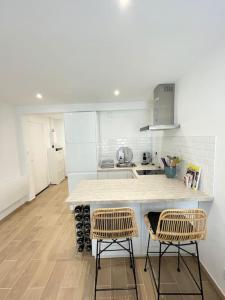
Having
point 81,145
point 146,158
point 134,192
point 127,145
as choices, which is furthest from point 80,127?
point 134,192

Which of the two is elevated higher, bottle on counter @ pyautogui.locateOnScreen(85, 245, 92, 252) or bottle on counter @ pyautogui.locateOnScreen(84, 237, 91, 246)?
bottle on counter @ pyautogui.locateOnScreen(84, 237, 91, 246)

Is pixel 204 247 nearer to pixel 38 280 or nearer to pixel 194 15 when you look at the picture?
pixel 38 280

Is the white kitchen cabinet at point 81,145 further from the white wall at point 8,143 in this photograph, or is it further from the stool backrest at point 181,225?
the stool backrest at point 181,225

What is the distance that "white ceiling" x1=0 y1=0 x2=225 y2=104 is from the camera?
1034mm

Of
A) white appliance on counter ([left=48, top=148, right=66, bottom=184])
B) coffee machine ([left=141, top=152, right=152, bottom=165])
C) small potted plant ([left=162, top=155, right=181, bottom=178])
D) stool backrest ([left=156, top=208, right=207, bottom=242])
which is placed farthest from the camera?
white appliance on counter ([left=48, top=148, right=66, bottom=184])

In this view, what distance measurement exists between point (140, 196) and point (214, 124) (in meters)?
1.06

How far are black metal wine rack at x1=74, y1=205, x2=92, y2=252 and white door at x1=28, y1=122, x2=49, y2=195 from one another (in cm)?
269

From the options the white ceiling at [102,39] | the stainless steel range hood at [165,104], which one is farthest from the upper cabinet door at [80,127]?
the stainless steel range hood at [165,104]

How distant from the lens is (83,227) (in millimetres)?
2262

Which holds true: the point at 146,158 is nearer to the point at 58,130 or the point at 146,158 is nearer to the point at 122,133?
the point at 122,133

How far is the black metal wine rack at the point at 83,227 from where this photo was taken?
225 centimetres

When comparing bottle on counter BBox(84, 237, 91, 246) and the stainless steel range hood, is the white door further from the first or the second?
the stainless steel range hood

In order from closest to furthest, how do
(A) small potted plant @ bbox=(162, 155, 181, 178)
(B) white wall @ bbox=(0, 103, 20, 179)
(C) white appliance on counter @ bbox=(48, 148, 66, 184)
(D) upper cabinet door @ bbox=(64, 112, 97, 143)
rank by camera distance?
(A) small potted plant @ bbox=(162, 155, 181, 178), (B) white wall @ bbox=(0, 103, 20, 179), (D) upper cabinet door @ bbox=(64, 112, 97, 143), (C) white appliance on counter @ bbox=(48, 148, 66, 184)

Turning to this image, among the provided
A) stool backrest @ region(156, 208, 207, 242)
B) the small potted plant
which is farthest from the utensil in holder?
stool backrest @ region(156, 208, 207, 242)
